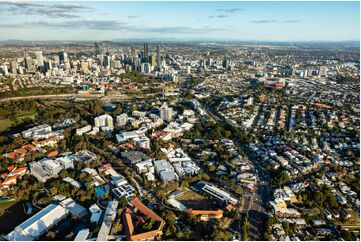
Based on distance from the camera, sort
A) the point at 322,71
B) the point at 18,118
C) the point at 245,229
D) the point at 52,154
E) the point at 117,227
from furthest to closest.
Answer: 1. the point at 322,71
2. the point at 18,118
3. the point at 52,154
4. the point at 245,229
5. the point at 117,227

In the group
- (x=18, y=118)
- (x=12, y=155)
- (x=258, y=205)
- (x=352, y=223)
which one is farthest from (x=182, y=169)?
(x=18, y=118)

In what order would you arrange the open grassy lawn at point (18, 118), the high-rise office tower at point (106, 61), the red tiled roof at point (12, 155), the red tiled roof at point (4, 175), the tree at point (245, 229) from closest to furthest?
the tree at point (245, 229) < the red tiled roof at point (4, 175) < the red tiled roof at point (12, 155) < the open grassy lawn at point (18, 118) < the high-rise office tower at point (106, 61)

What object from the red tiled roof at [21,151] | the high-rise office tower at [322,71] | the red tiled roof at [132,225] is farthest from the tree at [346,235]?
the high-rise office tower at [322,71]

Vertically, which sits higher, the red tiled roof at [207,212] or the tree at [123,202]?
the tree at [123,202]

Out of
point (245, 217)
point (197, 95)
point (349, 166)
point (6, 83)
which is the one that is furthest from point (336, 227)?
point (6, 83)

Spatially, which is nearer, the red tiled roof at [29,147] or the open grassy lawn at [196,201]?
the open grassy lawn at [196,201]

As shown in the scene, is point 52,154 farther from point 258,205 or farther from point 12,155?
point 258,205

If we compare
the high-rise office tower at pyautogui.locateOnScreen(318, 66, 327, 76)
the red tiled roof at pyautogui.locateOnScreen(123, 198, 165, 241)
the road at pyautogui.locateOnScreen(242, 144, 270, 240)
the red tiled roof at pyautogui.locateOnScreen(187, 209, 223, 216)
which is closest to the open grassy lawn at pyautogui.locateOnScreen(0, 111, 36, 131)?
the red tiled roof at pyautogui.locateOnScreen(123, 198, 165, 241)

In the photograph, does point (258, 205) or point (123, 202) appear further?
point (258, 205)

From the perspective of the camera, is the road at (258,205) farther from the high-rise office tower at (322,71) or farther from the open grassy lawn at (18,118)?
the high-rise office tower at (322,71)

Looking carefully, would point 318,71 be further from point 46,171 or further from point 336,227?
point 46,171

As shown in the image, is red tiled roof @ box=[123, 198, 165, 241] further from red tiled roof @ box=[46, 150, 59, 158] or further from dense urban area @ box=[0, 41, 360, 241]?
red tiled roof @ box=[46, 150, 59, 158]
